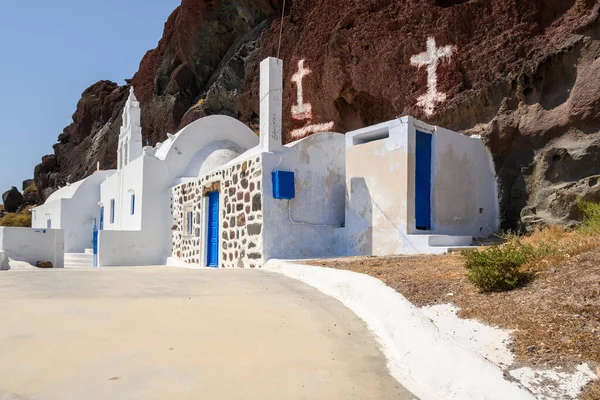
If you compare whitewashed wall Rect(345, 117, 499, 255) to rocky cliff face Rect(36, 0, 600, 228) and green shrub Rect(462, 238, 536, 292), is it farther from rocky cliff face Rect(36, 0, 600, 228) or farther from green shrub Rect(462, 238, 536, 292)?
green shrub Rect(462, 238, 536, 292)

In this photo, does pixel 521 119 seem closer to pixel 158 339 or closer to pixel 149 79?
pixel 158 339

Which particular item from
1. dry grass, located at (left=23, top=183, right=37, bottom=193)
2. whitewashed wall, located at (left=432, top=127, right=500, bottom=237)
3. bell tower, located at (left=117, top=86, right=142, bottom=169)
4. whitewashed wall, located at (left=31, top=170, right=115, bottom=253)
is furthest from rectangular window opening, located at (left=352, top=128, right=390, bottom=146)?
dry grass, located at (left=23, top=183, right=37, bottom=193)

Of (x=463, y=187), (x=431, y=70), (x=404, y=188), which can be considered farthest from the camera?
(x=431, y=70)

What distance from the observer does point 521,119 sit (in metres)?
10.4

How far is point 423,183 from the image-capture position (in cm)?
913

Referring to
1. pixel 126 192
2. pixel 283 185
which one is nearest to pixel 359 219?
pixel 283 185

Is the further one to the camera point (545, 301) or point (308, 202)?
point (308, 202)

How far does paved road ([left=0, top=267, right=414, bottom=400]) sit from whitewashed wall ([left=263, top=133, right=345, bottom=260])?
3993mm

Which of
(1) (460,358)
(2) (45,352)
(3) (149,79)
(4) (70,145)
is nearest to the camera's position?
(1) (460,358)

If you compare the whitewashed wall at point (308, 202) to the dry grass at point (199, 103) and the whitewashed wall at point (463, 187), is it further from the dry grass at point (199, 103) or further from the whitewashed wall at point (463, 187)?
the dry grass at point (199, 103)

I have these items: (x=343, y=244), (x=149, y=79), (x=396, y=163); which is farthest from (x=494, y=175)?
(x=149, y=79)

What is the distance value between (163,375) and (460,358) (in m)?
1.67

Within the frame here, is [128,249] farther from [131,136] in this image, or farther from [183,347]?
[183,347]

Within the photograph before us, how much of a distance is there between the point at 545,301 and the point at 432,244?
16.3 feet
